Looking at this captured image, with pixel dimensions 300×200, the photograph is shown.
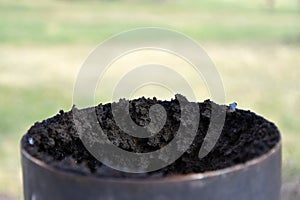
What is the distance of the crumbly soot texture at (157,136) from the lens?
115cm

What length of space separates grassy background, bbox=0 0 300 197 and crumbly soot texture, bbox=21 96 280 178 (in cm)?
287

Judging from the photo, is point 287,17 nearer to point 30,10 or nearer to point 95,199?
point 30,10

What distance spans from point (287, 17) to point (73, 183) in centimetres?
948

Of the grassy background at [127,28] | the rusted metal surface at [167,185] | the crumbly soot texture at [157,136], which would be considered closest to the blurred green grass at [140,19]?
the grassy background at [127,28]

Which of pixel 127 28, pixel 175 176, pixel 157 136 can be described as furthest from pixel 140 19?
pixel 175 176

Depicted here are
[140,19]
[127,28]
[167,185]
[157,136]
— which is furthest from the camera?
[140,19]

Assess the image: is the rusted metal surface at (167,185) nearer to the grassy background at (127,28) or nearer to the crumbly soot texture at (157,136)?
the crumbly soot texture at (157,136)

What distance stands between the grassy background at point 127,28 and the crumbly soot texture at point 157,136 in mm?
2873

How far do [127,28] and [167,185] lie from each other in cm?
806

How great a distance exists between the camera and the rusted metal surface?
0.85m

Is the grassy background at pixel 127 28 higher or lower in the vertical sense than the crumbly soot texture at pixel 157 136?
higher

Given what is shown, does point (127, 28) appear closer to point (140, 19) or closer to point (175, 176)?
point (140, 19)

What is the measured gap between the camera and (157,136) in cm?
139

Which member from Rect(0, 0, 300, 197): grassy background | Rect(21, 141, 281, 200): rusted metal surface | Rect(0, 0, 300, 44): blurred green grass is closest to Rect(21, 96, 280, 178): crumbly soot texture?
Rect(21, 141, 281, 200): rusted metal surface
